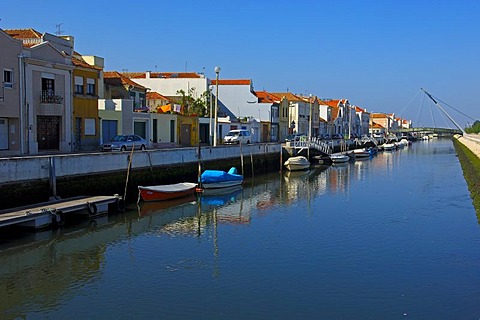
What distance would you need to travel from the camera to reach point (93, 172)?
84.7ft

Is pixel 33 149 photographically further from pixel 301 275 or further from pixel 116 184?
pixel 301 275

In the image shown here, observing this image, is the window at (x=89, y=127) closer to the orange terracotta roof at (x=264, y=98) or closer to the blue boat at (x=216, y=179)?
the blue boat at (x=216, y=179)

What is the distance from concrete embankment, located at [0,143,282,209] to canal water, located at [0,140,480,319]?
196cm

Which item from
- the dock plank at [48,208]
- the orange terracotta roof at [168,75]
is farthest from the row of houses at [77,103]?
the dock plank at [48,208]

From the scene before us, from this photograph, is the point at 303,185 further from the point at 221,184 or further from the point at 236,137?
the point at 236,137

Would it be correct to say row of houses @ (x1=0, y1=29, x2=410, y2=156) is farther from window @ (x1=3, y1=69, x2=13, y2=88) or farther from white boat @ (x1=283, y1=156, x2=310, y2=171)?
white boat @ (x1=283, y1=156, x2=310, y2=171)

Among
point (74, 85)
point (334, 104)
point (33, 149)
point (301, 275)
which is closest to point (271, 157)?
point (74, 85)

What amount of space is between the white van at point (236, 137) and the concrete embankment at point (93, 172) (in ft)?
47.8

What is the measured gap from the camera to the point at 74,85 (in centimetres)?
3806

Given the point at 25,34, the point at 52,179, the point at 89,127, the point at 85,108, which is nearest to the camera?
the point at 52,179

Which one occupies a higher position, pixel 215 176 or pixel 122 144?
pixel 122 144

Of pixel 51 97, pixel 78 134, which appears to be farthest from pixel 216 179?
pixel 51 97

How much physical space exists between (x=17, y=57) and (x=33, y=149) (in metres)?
5.47

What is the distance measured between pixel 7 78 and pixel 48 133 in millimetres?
4922
